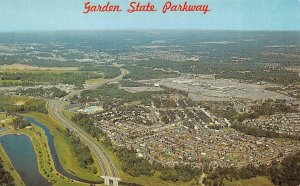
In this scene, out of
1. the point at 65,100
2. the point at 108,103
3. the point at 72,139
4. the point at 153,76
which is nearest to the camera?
the point at 72,139

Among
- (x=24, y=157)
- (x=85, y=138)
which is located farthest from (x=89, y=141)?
(x=24, y=157)

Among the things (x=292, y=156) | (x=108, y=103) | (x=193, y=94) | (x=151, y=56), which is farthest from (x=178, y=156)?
(x=151, y=56)

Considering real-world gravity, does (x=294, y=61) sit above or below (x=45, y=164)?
above

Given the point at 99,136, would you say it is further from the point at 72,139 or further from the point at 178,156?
the point at 178,156

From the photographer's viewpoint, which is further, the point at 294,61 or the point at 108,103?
the point at 294,61

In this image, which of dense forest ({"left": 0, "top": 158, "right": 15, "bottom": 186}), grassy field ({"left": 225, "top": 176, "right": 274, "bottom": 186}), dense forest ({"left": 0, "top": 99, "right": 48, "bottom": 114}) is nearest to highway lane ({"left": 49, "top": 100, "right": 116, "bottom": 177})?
dense forest ({"left": 0, "top": 99, "right": 48, "bottom": 114})

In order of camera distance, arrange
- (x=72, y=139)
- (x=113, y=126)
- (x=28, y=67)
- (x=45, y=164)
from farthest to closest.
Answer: (x=28, y=67)
(x=113, y=126)
(x=72, y=139)
(x=45, y=164)
